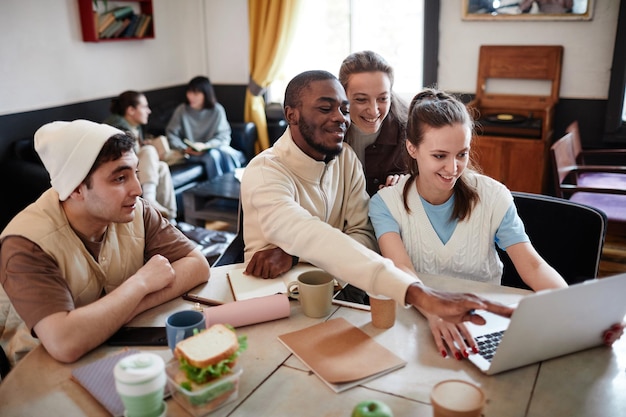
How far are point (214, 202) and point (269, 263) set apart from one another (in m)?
2.53

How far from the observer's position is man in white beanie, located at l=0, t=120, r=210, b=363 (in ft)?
4.38

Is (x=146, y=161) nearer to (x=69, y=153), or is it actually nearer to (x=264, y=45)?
(x=264, y=45)

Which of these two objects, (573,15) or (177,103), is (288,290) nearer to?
(573,15)

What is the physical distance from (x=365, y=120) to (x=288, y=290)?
2.87 ft

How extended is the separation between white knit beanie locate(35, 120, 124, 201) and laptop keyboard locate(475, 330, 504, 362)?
3.46 feet

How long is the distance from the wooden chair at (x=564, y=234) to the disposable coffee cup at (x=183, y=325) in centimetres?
116

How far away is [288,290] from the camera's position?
5.06ft

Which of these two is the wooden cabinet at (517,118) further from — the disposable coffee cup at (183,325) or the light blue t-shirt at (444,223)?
the disposable coffee cup at (183,325)

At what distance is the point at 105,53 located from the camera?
4910 millimetres

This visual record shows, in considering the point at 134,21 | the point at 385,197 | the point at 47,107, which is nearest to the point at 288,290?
the point at 385,197

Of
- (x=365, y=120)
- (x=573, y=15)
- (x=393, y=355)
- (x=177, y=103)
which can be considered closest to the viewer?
(x=393, y=355)

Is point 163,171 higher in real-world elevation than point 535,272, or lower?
lower

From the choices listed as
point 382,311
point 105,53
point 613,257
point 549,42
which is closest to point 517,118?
point 549,42

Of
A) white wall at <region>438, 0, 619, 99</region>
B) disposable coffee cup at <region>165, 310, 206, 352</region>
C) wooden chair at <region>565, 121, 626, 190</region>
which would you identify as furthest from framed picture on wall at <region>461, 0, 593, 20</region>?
disposable coffee cup at <region>165, 310, 206, 352</region>
